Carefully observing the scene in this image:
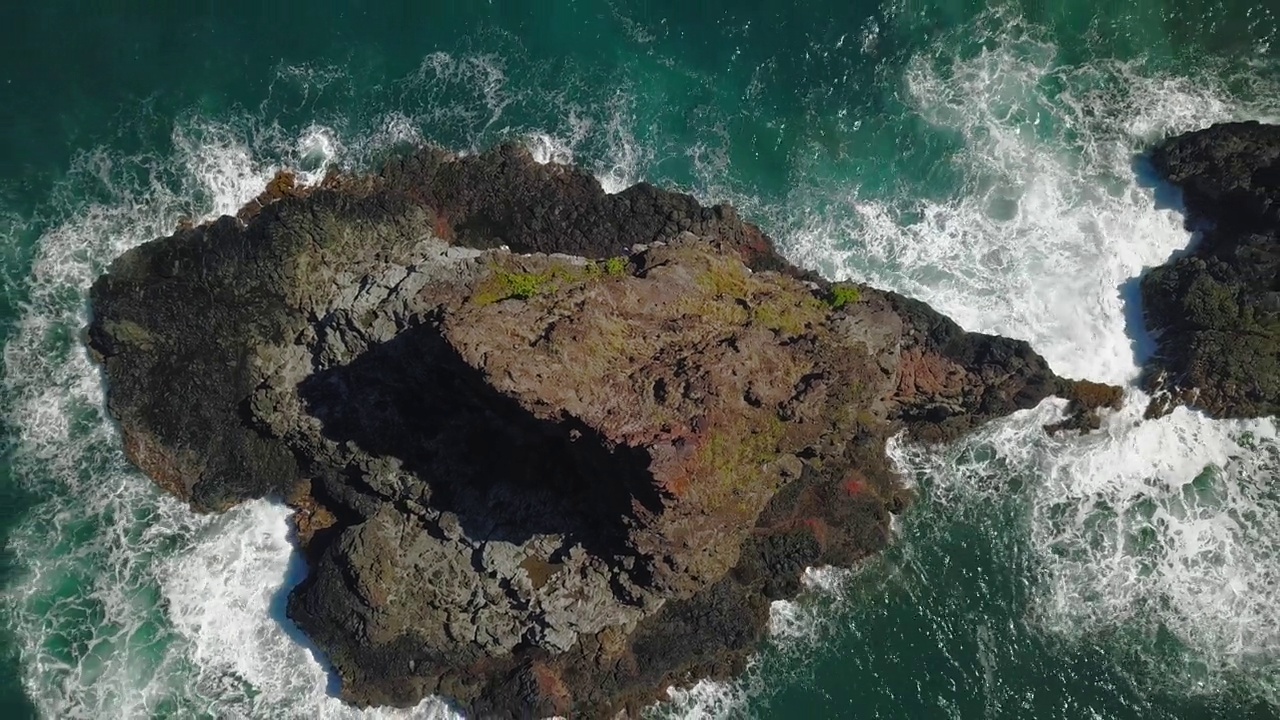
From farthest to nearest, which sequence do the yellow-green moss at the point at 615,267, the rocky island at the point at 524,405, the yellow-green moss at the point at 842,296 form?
the yellow-green moss at the point at 842,296 → the yellow-green moss at the point at 615,267 → the rocky island at the point at 524,405

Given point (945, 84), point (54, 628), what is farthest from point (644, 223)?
point (54, 628)

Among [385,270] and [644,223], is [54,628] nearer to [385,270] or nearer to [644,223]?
[385,270]

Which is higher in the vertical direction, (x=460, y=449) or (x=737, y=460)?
(x=737, y=460)

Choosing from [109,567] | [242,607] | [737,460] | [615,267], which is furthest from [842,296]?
[109,567]

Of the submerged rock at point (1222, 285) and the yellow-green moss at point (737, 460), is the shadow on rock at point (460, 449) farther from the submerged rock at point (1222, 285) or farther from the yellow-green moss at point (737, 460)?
the submerged rock at point (1222, 285)

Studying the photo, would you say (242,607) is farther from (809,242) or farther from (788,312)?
(809,242)

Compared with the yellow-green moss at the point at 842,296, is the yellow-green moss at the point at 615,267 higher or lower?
lower

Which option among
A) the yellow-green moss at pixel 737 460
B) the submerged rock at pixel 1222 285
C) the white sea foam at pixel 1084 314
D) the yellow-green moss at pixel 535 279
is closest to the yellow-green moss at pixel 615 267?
the yellow-green moss at pixel 535 279
